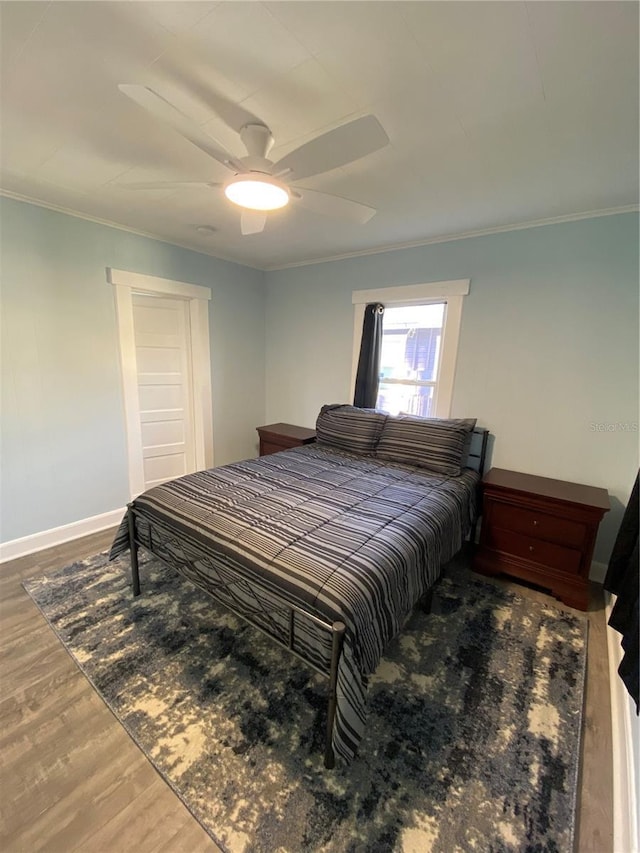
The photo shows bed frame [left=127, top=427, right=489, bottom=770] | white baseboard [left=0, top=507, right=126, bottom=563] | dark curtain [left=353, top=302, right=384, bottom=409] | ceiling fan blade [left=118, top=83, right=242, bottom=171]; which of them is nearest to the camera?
ceiling fan blade [left=118, top=83, right=242, bottom=171]

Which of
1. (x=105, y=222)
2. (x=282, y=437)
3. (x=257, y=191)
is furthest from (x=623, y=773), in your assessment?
(x=105, y=222)

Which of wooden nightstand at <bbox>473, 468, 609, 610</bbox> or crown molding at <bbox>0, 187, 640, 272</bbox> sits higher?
crown molding at <bbox>0, 187, 640, 272</bbox>

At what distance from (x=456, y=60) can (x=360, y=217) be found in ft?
2.17

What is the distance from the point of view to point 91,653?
5.88 ft

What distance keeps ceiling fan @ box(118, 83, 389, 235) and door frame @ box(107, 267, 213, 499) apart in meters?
1.61

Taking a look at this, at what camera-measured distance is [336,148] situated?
50.0 inches

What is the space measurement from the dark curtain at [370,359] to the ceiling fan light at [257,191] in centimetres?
186

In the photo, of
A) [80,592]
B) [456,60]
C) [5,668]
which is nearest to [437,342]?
[456,60]

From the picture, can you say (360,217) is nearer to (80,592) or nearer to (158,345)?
(158,345)

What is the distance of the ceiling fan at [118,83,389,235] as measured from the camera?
113cm

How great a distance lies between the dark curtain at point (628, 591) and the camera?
121 cm

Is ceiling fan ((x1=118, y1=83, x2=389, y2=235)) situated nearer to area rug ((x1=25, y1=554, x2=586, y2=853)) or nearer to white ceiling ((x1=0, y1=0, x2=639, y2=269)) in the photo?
white ceiling ((x1=0, y1=0, x2=639, y2=269))

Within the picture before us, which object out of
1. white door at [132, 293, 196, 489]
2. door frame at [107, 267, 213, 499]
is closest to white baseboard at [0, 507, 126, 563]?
door frame at [107, 267, 213, 499]

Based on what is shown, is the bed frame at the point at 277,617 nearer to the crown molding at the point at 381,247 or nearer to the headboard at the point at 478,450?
the headboard at the point at 478,450
